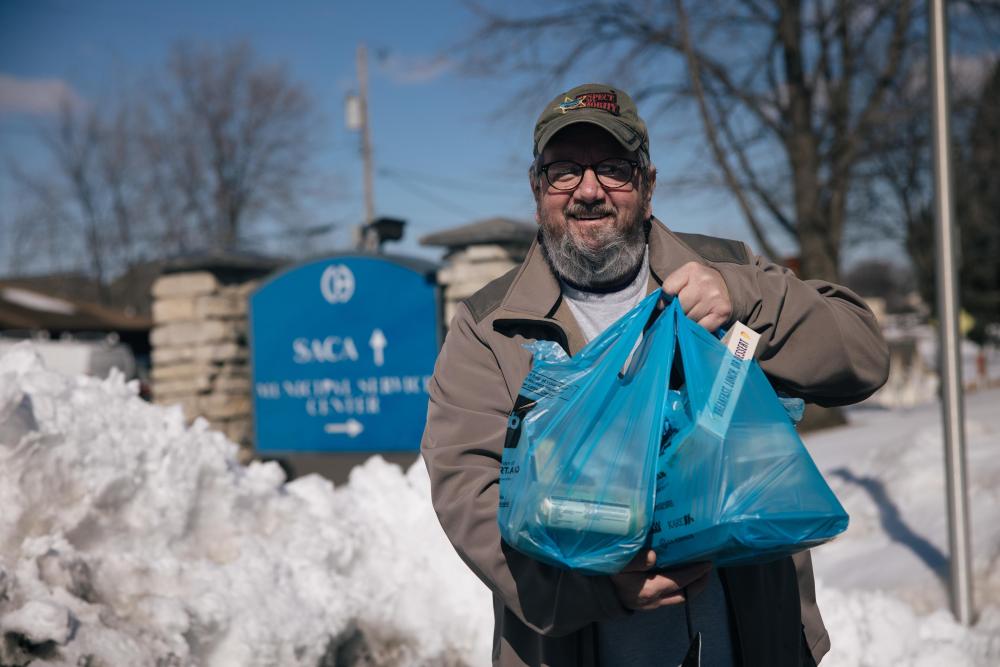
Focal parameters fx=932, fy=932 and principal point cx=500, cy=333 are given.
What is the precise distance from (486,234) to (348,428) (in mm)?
2057

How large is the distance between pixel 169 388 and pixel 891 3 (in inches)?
348

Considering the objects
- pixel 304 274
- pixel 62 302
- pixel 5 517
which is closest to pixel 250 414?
pixel 304 274

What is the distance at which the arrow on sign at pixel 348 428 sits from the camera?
742cm

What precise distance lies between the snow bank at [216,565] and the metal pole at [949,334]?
0.72ft

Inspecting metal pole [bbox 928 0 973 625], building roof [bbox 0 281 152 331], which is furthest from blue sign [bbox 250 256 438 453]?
building roof [bbox 0 281 152 331]

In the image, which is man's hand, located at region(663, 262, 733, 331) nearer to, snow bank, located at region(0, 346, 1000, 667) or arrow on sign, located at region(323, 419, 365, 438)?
snow bank, located at region(0, 346, 1000, 667)

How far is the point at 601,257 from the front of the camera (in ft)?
6.31

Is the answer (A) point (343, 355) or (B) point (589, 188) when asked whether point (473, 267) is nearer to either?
(A) point (343, 355)

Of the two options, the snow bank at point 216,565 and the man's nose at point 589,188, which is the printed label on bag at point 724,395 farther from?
the snow bank at point 216,565

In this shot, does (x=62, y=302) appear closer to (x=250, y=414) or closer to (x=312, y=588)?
(x=250, y=414)

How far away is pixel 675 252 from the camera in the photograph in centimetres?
196

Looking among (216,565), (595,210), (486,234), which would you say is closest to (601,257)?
(595,210)

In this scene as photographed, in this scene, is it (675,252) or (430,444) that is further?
(675,252)

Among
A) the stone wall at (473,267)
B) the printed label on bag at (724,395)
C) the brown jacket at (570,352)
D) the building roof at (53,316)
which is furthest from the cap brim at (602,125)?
the building roof at (53,316)
